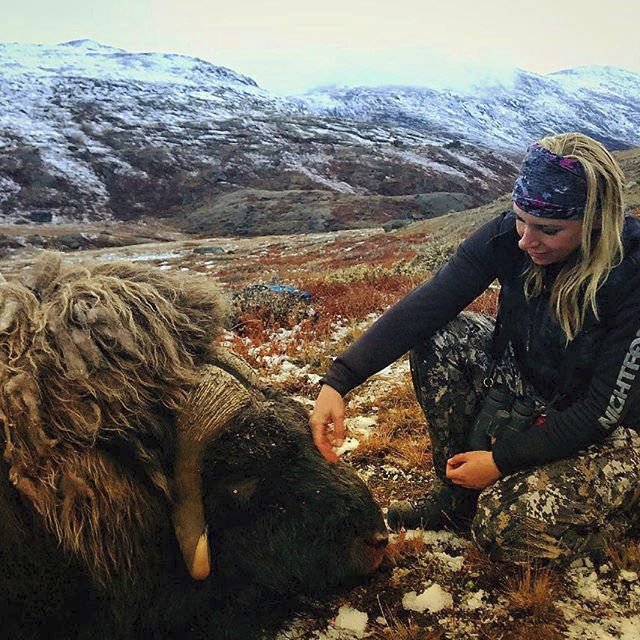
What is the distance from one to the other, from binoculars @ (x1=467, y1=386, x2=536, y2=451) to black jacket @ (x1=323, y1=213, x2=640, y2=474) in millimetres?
131

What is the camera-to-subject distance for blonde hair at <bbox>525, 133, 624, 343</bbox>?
Answer: 8.73 ft

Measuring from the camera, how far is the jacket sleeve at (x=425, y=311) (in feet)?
10.7

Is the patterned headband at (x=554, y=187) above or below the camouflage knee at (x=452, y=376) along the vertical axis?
above

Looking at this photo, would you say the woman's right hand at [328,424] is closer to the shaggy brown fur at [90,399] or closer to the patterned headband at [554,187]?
the shaggy brown fur at [90,399]

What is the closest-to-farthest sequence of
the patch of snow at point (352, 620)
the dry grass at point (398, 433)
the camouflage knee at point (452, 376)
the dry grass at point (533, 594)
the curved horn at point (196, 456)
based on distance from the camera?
the curved horn at point (196, 456) → the dry grass at point (533, 594) → the patch of snow at point (352, 620) → the camouflage knee at point (452, 376) → the dry grass at point (398, 433)

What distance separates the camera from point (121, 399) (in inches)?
97.6

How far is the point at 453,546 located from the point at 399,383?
8.56ft

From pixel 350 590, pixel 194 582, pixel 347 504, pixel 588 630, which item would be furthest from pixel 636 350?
pixel 194 582

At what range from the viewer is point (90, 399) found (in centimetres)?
246

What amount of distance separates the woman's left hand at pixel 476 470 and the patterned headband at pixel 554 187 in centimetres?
122

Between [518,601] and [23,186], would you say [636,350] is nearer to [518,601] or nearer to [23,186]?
[518,601]

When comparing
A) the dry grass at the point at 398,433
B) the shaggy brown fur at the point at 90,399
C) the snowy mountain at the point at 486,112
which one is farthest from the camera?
the snowy mountain at the point at 486,112

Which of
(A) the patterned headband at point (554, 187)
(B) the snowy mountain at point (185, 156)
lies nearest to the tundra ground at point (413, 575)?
(A) the patterned headband at point (554, 187)

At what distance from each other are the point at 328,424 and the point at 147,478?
0.90 m
